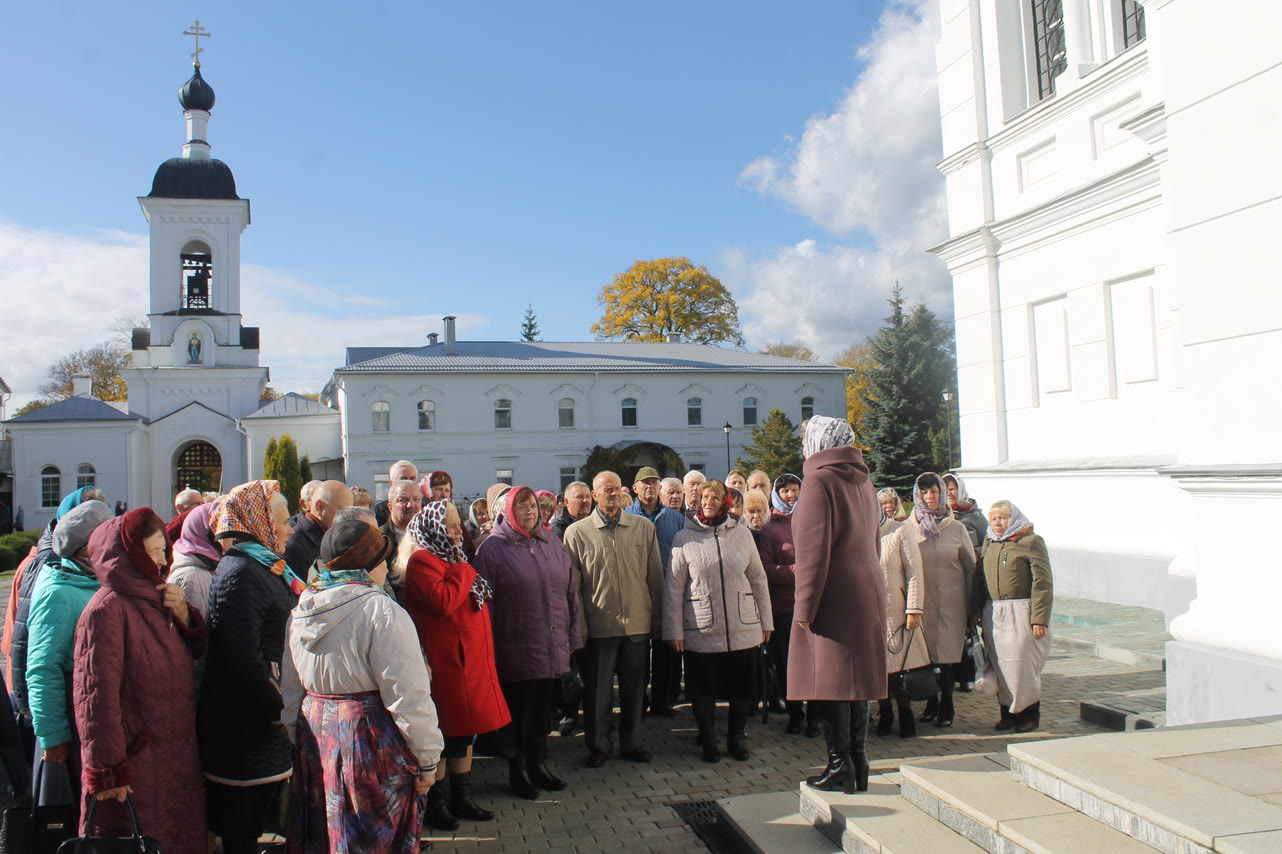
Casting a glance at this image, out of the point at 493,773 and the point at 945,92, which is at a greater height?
the point at 945,92

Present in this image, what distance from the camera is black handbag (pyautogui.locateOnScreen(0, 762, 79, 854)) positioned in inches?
143

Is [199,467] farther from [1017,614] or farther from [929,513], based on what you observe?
[1017,614]

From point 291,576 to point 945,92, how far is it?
1159cm

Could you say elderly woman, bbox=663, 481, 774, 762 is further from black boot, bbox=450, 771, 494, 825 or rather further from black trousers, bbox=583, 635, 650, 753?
black boot, bbox=450, 771, 494, 825

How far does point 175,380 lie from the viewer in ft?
129

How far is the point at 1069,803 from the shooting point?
3631 mm

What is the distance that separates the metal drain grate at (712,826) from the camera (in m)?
4.40

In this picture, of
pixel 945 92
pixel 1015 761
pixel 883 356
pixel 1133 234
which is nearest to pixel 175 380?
pixel 883 356

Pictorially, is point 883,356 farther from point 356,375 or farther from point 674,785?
point 674,785

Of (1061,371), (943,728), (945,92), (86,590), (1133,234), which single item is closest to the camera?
(86,590)

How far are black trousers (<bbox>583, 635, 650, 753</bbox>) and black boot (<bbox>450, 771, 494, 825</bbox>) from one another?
1.12 metres

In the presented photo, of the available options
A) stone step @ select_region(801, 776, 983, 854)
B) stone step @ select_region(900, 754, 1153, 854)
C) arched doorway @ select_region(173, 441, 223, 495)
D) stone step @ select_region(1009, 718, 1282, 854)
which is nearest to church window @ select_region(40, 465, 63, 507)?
arched doorway @ select_region(173, 441, 223, 495)

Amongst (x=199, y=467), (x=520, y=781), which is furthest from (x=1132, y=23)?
(x=199, y=467)

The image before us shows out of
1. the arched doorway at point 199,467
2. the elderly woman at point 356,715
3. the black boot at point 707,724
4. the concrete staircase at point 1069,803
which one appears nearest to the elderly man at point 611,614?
the black boot at point 707,724
